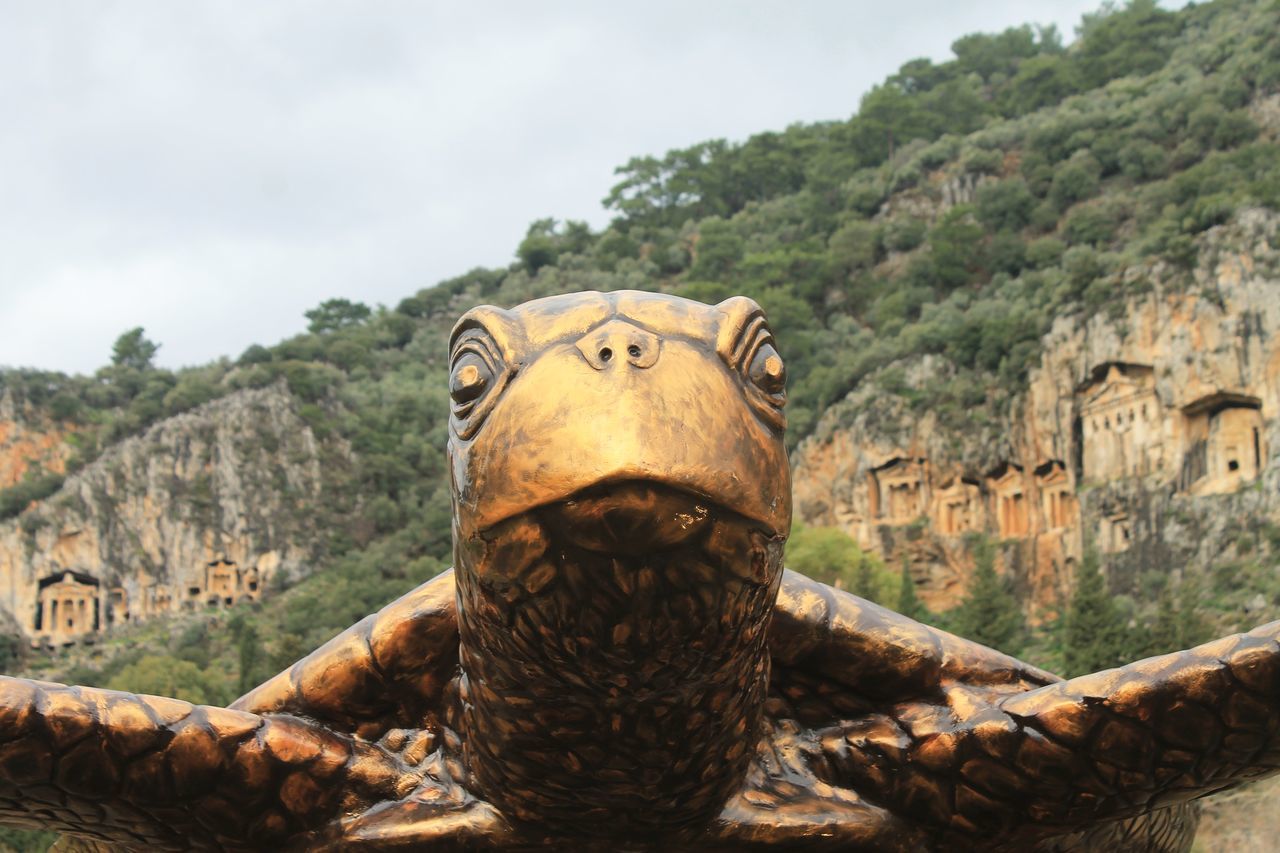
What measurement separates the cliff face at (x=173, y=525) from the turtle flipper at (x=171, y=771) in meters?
84.7

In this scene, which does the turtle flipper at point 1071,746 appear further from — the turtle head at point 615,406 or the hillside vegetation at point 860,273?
the hillside vegetation at point 860,273

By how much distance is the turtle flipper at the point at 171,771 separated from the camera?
3188 millimetres

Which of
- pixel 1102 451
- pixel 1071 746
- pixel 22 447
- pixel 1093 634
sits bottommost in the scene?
pixel 1093 634

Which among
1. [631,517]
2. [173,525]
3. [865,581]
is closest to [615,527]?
[631,517]

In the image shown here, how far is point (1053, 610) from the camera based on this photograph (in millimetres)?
54719

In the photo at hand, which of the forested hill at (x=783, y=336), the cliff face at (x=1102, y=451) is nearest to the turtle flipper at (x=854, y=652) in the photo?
the forested hill at (x=783, y=336)

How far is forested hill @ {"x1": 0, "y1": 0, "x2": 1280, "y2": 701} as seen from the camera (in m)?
64.2

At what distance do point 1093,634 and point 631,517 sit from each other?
37415 mm

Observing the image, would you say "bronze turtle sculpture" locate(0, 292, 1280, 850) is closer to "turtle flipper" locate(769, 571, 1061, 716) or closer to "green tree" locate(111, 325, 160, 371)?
"turtle flipper" locate(769, 571, 1061, 716)

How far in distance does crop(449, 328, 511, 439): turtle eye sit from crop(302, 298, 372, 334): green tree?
119 m

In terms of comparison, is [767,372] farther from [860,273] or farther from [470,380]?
[860,273]

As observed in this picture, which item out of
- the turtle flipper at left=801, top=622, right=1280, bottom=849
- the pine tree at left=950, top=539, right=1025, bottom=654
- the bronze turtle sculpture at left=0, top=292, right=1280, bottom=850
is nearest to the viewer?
the bronze turtle sculpture at left=0, top=292, right=1280, bottom=850

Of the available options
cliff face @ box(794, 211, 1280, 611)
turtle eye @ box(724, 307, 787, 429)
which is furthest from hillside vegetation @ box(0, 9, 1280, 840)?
turtle eye @ box(724, 307, 787, 429)

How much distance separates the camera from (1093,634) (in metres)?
36.6
